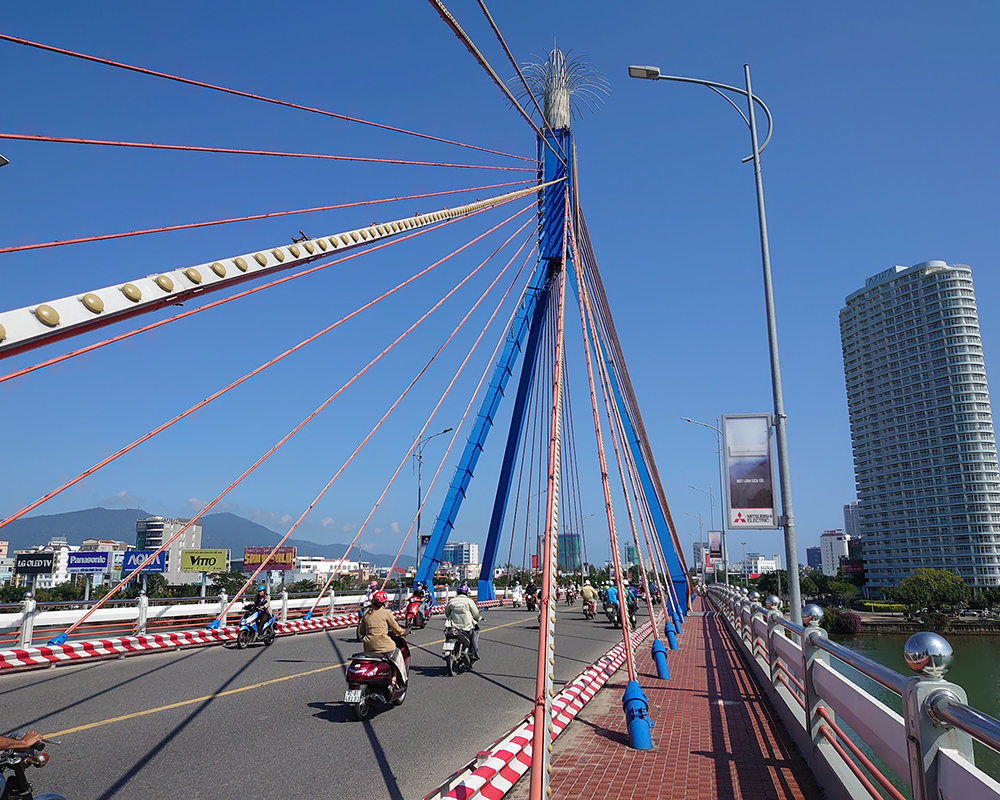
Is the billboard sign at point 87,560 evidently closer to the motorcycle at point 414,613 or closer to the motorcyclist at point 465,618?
the motorcycle at point 414,613

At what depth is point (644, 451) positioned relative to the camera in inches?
910

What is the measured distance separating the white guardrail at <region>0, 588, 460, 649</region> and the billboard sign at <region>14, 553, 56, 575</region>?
26257 millimetres

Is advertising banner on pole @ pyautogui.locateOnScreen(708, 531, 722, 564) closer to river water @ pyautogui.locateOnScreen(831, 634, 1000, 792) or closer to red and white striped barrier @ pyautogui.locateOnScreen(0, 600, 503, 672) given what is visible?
river water @ pyautogui.locateOnScreen(831, 634, 1000, 792)

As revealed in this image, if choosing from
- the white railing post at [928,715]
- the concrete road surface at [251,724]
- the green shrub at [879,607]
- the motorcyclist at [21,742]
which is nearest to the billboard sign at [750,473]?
the concrete road surface at [251,724]

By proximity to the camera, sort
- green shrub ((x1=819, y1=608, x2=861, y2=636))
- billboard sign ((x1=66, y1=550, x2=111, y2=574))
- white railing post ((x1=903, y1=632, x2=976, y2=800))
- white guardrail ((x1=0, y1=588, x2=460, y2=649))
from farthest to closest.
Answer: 1. green shrub ((x1=819, y1=608, x2=861, y2=636))
2. billboard sign ((x1=66, y1=550, x2=111, y2=574))
3. white guardrail ((x1=0, y1=588, x2=460, y2=649))
4. white railing post ((x1=903, y1=632, x2=976, y2=800))

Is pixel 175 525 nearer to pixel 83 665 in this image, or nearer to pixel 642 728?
pixel 83 665

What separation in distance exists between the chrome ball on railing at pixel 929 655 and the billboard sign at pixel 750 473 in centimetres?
912

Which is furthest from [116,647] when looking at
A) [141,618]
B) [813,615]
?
[813,615]

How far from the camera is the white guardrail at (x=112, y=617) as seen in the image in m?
13.3

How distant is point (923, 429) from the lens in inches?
4134

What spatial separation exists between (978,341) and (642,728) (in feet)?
392

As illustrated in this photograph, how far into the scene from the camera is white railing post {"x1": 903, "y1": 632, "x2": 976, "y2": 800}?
321 centimetres

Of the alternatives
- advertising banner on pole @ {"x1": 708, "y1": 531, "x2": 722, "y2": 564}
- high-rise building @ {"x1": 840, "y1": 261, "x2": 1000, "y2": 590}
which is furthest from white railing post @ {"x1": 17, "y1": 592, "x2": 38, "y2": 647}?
high-rise building @ {"x1": 840, "y1": 261, "x2": 1000, "y2": 590}

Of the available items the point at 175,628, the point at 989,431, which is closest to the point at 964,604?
the point at 989,431
